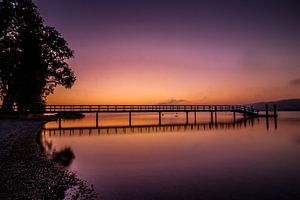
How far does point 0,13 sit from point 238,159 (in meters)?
33.9

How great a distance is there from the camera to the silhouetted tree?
1123 inches

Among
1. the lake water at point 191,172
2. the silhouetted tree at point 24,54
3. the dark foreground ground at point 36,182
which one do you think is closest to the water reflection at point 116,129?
the silhouetted tree at point 24,54

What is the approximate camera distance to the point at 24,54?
2845cm

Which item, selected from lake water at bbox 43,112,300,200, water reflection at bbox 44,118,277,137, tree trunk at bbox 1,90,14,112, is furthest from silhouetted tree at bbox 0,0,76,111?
lake water at bbox 43,112,300,200

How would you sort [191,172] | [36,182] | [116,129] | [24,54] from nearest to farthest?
[36,182] → [191,172] → [24,54] → [116,129]

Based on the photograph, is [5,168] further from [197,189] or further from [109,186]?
[197,189]

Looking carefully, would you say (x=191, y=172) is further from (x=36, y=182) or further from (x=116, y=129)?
(x=116, y=129)

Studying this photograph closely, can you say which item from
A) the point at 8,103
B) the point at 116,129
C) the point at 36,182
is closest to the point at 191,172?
the point at 36,182

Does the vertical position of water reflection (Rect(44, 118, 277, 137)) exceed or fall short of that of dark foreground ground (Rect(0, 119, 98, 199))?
it falls short

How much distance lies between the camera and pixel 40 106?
35.8 metres

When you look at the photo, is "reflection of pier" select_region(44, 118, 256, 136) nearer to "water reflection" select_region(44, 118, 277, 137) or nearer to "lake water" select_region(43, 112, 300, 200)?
"water reflection" select_region(44, 118, 277, 137)

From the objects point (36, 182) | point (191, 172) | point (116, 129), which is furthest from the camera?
point (116, 129)

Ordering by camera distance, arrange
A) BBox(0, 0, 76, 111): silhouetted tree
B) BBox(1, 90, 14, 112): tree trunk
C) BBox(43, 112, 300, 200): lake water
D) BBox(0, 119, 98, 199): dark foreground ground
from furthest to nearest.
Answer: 1. BBox(1, 90, 14, 112): tree trunk
2. BBox(0, 0, 76, 111): silhouetted tree
3. BBox(43, 112, 300, 200): lake water
4. BBox(0, 119, 98, 199): dark foreground ground

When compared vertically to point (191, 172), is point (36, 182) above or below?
above
